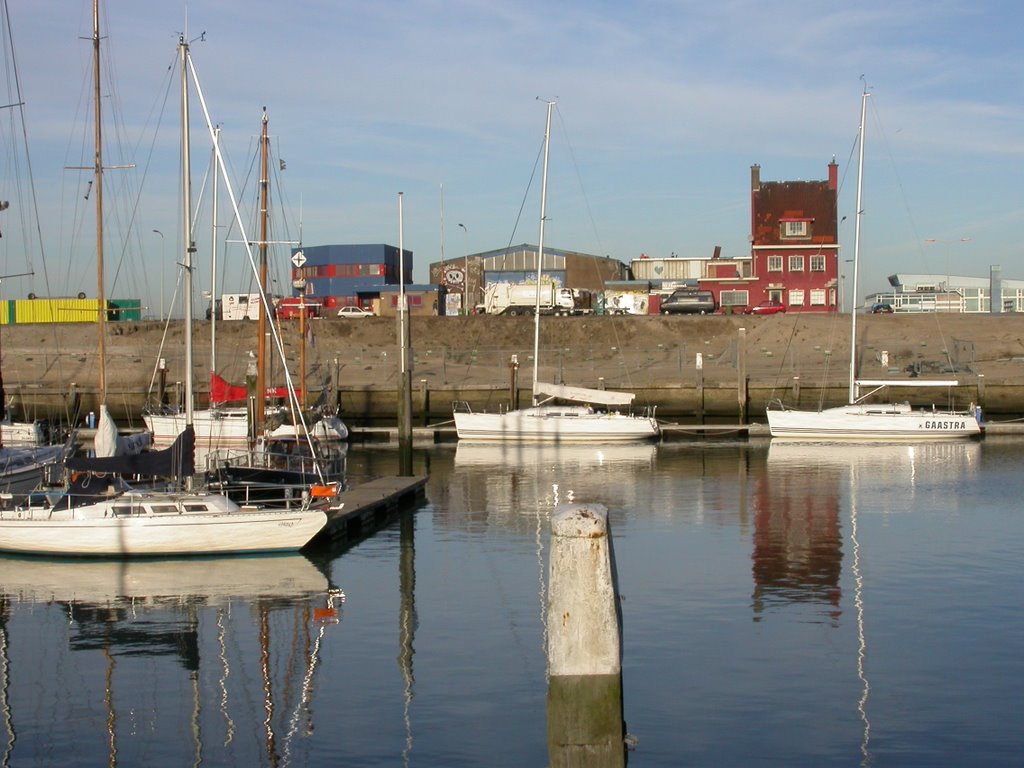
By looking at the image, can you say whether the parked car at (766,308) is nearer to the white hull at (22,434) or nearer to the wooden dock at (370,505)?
the wooden dock at (370,505)

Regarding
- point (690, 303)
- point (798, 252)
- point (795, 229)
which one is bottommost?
point (690, 303)

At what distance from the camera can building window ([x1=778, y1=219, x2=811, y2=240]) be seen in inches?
3118

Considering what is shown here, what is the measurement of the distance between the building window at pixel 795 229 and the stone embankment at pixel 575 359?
13.5m

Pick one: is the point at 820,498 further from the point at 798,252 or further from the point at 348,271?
the point at 348,271

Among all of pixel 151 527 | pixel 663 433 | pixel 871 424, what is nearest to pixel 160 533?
pixel 151 527

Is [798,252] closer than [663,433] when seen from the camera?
No

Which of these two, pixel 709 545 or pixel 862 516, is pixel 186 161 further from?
pixel 862 516

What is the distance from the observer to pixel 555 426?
45.2 m

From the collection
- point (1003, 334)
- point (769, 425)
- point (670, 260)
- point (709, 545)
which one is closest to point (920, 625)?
point (709, 545)

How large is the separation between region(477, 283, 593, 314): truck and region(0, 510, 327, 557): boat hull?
169 feet

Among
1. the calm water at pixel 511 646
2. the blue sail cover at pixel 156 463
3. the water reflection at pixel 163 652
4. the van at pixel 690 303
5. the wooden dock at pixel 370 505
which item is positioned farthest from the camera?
the van at pixel 690 303

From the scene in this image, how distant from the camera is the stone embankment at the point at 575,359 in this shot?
50.3 m

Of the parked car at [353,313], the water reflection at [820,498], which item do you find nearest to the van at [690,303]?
the parked car at [353,313]

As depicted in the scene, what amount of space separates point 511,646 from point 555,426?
1130 inches
